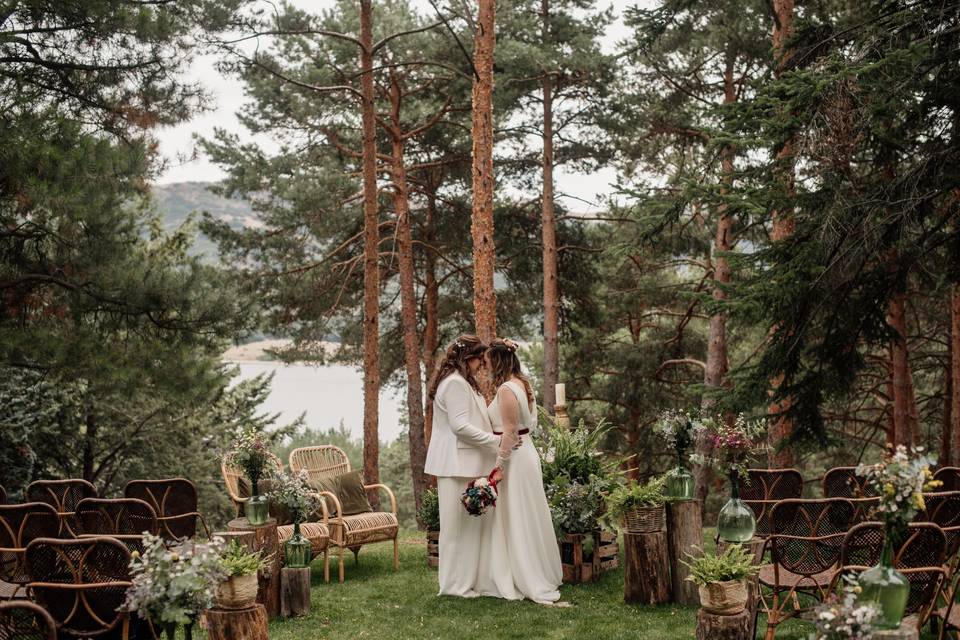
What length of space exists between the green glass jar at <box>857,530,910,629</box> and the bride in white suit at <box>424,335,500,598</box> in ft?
12.2

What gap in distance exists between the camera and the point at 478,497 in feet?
21.5

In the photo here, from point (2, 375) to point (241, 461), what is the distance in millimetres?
6977

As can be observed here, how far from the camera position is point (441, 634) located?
6137mm

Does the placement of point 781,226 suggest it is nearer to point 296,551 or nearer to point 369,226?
point 369,226

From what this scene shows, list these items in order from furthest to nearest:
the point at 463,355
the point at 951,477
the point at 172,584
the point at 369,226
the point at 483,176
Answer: the point at 369,226 < the point at 483,176 < the point at 463,355 < the point at 951,477 < the point at 172,584

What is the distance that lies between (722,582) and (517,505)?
2.29 m

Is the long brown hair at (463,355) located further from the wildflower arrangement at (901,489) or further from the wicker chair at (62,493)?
the wildflower arrangement at (901,489)

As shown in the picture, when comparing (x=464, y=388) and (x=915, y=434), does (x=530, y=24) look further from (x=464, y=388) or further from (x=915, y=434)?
(x=464, y=388)

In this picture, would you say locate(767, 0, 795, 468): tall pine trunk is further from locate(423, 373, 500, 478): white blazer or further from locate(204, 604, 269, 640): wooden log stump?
locate(204, 604, 269, 640): wooden log stump

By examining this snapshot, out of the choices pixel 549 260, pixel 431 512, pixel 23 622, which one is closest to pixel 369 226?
pixel 549 260

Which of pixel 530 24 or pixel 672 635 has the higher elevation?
pixel 530 24

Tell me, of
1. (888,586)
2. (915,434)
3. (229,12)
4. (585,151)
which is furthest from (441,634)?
(585,151)

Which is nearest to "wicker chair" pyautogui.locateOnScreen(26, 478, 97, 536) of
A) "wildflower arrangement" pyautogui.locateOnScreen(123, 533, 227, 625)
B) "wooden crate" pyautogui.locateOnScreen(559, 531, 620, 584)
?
"wildflower arrangement" pyautogui.locateOnScreen(123, 533, 227, 625)

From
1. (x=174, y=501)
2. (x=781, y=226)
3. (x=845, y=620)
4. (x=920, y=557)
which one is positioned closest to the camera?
(x=845, y=620)
